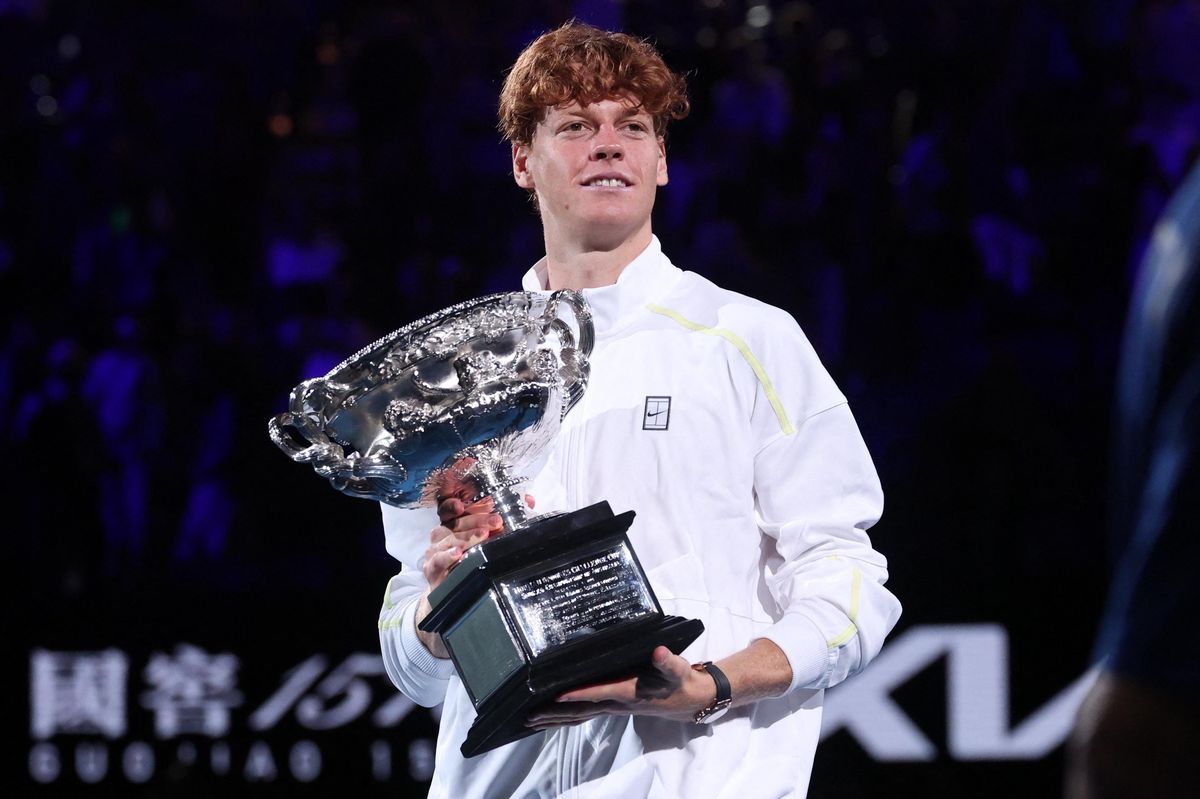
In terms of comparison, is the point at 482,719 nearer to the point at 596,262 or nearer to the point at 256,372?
the point at 596,262

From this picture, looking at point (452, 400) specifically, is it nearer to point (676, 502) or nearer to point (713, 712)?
point (676, 502)

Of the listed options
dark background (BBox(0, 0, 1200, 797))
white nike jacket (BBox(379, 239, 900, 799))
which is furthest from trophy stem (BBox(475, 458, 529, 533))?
dark background (BBox(0, 0, 1200, 797))

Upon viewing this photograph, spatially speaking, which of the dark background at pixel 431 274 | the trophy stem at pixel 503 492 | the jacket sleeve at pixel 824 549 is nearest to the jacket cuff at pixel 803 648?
the jacket sleeve at pixel 824 549

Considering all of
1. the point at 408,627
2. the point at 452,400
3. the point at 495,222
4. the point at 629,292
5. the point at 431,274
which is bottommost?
the point at 408,627

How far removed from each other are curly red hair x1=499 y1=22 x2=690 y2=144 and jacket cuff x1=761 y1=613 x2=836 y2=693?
87 cm

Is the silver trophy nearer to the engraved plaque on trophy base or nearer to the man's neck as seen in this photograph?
the engraved plaque on trophy base

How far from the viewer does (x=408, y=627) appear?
2332 mm

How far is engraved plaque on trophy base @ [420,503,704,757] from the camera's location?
190 cm

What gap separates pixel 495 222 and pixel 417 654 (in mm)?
3299

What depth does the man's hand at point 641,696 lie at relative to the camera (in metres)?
1.92

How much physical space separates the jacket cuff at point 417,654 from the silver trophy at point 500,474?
21 centimetres

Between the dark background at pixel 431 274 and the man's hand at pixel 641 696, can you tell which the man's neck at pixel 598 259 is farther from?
the dark background at pixel 431 274

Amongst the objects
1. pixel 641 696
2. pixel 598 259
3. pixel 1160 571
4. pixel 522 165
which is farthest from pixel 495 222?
→ pixel 1160 571

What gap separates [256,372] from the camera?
5152mm
